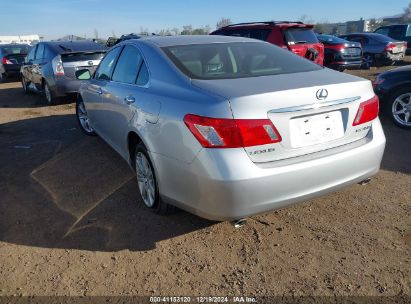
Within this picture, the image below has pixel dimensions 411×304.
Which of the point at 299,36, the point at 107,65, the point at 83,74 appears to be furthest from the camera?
the point at 299,36

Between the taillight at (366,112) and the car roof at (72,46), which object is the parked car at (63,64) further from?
the taillight at (366,112)

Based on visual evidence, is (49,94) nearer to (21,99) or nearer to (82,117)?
(21,99)

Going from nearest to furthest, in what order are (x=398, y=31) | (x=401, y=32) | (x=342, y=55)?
(x=342, y=55) < (x=401, y=32) < (x=398, y=31)

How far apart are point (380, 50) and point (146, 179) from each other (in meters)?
14.4

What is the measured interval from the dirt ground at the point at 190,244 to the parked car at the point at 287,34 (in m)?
5.52

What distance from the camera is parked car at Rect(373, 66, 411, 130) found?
607 cm

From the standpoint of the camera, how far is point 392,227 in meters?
3.17

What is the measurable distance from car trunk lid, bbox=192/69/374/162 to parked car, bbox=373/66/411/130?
365cm

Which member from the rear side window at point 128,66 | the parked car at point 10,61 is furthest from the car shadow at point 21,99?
the rear side window at point 128,66

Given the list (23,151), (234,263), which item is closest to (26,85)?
(23,151)

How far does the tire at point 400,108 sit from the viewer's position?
607 centimetres

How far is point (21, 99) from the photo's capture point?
1101cm

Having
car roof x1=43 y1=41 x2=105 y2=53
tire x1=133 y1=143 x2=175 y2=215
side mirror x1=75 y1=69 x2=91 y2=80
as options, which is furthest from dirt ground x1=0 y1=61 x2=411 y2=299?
car roof x1=43 y1=41 x2=105 y2=53

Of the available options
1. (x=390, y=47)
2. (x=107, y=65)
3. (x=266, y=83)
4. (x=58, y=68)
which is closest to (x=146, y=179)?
(x=266, y=83)
